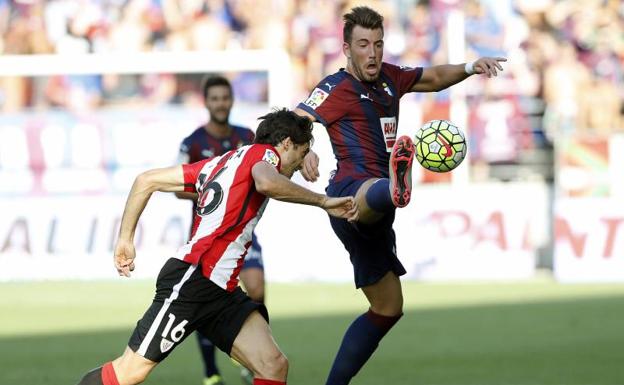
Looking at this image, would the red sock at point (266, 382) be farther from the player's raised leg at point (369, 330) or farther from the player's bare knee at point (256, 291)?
the player's bare knee at point (256, 291)

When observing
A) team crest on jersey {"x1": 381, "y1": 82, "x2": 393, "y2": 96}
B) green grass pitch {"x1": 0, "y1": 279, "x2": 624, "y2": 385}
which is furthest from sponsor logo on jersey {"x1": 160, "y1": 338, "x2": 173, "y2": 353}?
green grass pitch {"x1": 0, "y1": 279, "x2": 624, "y2": 385}

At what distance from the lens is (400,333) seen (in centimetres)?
1195

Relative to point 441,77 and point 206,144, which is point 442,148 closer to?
point 441,77

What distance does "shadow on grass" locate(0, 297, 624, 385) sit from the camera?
937 cm

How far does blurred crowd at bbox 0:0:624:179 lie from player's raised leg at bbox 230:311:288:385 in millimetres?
10969

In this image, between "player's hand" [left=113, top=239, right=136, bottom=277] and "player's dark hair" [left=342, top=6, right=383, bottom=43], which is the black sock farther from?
"player's dark hair" [left=342, top=6, right=383, bottom=43]

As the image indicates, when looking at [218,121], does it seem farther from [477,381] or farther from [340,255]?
[340,255]

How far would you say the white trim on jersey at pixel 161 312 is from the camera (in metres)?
6.34

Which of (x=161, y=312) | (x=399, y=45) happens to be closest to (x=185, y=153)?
(x=161, y=312)

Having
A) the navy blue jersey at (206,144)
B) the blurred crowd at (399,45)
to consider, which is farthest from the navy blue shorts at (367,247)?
the blurred crowd at (399,45)

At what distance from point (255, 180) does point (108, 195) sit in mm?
11190

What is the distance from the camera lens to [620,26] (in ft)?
59.7

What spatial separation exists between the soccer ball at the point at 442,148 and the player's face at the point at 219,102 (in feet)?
9.14

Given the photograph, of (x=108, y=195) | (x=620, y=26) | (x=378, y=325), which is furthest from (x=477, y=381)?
(x=620, y=26)
